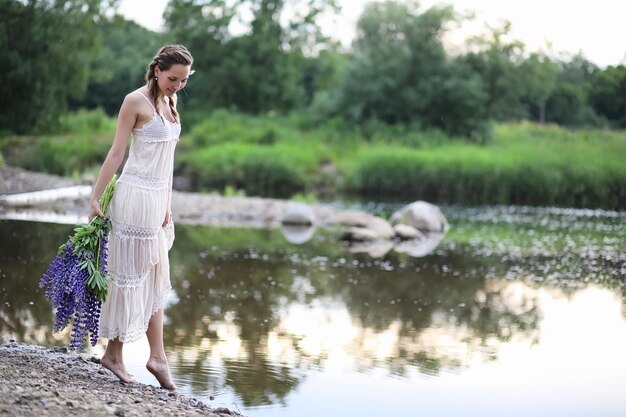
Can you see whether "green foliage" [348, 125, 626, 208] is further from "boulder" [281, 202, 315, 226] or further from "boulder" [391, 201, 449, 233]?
"boulder" [281, 202, 315, 226]

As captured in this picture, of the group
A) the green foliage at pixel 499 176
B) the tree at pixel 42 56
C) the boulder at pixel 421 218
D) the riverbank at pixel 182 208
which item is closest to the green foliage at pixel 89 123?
the tree at pixel 42 56

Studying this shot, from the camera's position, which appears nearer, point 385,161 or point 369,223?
point 369,223

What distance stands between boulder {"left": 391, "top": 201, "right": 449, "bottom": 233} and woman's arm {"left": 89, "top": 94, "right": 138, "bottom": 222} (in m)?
11.3

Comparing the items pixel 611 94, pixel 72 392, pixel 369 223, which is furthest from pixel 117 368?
pixel 611 94

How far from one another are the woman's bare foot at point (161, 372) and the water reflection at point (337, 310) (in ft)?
0.79

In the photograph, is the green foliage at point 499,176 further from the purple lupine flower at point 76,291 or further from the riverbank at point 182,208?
the purple lupine flower at point 76,291

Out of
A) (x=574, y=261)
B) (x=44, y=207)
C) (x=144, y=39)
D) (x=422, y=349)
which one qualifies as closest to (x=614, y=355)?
(x=422, y=349)

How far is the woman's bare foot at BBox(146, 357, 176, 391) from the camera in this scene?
16.4 ft

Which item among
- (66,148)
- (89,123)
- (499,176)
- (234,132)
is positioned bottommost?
(66,148)

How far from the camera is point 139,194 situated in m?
4.79

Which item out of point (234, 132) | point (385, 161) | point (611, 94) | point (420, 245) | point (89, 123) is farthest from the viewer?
point (234, 132)

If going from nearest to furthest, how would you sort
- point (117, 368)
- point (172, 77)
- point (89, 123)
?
point (172, 77) → point (117, 368) → point (89, 123)

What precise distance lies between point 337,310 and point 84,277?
3814 mm

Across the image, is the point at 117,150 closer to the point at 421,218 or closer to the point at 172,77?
the point at 172,77
